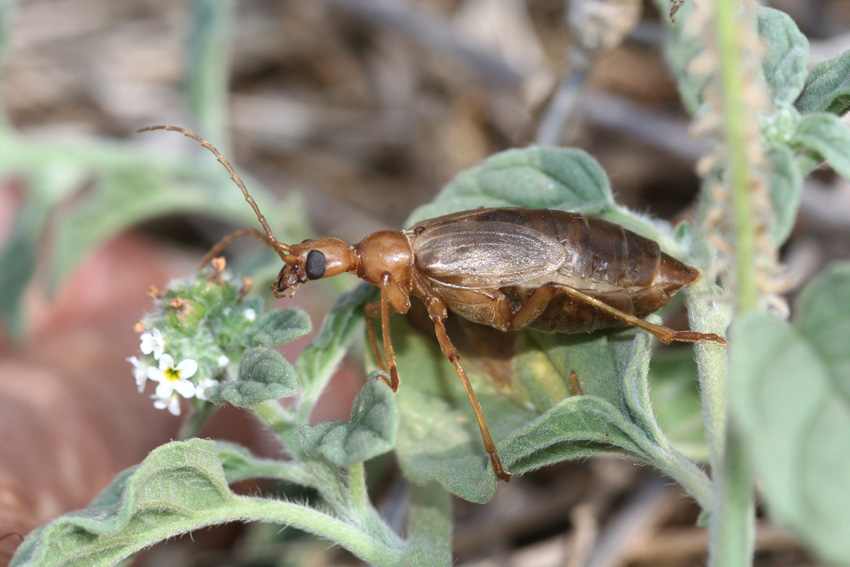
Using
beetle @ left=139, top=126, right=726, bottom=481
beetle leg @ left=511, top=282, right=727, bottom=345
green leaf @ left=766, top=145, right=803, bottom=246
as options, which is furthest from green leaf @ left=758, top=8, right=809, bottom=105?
beetle leg @ left=511, top=282, right=727, bottom=345

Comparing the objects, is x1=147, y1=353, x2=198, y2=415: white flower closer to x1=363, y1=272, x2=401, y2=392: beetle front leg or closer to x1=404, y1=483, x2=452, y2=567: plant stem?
x1=363, y1=272, x2=401, y2=392: beetle front leg

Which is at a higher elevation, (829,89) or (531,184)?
(531,184)

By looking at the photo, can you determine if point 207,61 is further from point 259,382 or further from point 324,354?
point 259,382

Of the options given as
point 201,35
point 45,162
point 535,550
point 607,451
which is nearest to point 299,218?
point 201,35

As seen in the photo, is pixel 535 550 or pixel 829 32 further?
pixel 829 32

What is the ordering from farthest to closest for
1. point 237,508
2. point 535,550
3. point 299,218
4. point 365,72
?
point 365,72, point 299,218, point 535,550, point 237,508

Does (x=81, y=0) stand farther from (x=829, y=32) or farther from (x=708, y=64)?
(x=708, y=64)

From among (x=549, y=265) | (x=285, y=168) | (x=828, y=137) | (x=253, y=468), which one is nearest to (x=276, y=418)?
(x=253, y=468)

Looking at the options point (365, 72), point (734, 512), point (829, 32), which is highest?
point (365, 72)
